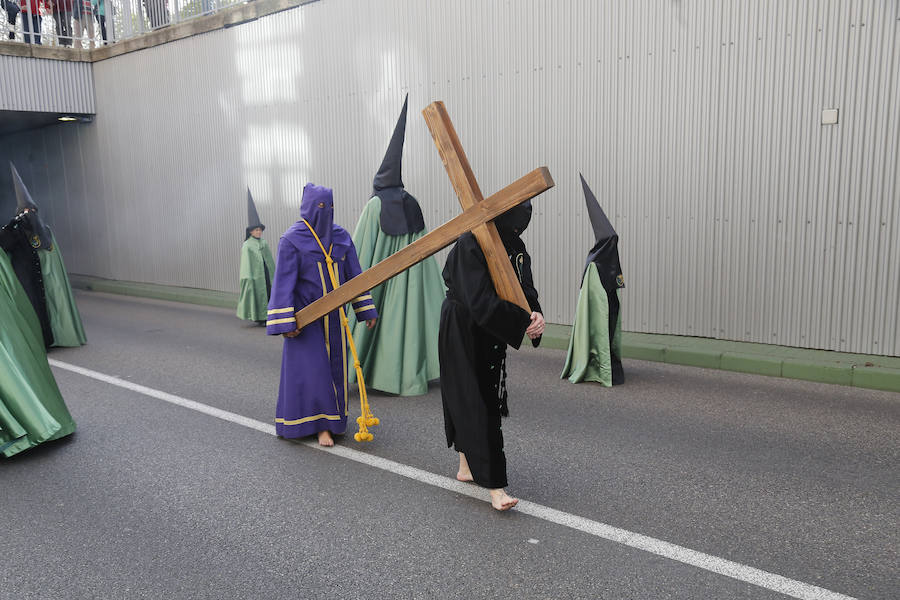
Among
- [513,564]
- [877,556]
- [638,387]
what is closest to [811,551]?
[877,556]

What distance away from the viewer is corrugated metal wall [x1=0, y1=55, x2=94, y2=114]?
15.2m

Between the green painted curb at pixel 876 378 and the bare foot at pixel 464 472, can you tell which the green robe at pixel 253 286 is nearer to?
the bare foot at pixel 464 472

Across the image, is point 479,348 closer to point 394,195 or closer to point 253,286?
point 394,195

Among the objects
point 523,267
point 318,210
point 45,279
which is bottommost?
point 45,279

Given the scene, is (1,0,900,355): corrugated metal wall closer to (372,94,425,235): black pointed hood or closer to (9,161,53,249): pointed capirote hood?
(372,94,425,235): black pointed hood

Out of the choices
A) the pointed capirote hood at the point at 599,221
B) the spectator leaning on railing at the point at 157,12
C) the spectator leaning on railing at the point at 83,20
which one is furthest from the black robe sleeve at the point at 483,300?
the spectator leaning on railing at the point at 83,20

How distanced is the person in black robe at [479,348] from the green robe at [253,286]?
23.2ft

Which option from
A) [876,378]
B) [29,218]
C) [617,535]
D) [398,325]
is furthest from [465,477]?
[29,218]

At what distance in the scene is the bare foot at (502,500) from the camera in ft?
13.6

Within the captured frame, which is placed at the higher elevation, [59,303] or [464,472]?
[59,303]

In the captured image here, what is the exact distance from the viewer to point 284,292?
17.2 feet

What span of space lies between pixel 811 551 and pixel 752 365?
4169mm

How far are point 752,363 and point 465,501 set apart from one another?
439cm

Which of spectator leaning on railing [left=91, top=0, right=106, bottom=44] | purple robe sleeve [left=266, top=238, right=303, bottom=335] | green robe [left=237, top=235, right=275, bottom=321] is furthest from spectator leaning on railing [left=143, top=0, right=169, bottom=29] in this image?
purple robe sleeve [left=266, top=238, right=303, bottom=335]
